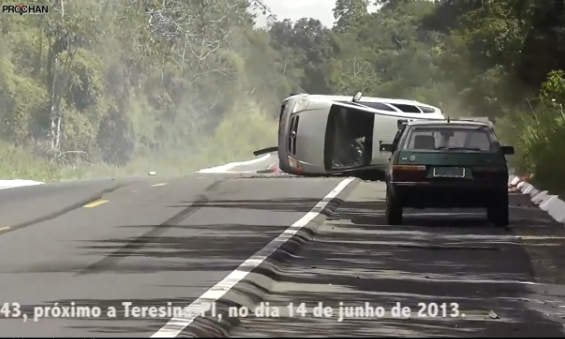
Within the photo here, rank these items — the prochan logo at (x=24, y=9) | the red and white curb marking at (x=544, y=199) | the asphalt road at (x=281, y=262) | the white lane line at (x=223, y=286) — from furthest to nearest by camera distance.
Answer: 1. the prochan logo at (x=24, y=9)
2. the red and white curb marking at (x=544, y=199)
3. the asphalt road at (x=281, y=262)
4. the white lane line at (x=223, y=286)

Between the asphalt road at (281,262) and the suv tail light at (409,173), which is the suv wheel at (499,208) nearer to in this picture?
the asphalt road at (281,262)

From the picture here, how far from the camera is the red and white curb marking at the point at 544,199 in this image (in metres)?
25.6

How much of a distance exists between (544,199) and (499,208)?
5763mm

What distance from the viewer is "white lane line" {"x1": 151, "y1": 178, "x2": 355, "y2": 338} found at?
11.5 m

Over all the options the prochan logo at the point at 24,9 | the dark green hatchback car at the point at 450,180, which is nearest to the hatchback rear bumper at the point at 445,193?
the dark green hatchback car at the point at 450,180

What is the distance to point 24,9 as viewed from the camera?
6188 centimetres

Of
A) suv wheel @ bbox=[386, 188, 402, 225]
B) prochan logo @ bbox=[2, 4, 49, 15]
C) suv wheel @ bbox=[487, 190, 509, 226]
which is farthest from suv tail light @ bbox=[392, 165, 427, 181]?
prochan logo @ bbox=[2, 4, 49, 15]

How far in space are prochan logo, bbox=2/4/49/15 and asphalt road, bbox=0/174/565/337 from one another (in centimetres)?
3229

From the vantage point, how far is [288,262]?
58.6ft

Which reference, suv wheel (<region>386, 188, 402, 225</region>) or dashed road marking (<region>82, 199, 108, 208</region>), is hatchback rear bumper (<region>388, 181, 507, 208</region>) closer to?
suv wheel (<region>386, 188, 402, 225</region>)

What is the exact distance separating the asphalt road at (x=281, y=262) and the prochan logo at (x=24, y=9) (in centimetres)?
3229

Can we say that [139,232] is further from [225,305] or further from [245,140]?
[245,140]

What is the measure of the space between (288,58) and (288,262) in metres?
114

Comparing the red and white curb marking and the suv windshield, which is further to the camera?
the red and white curb marking
